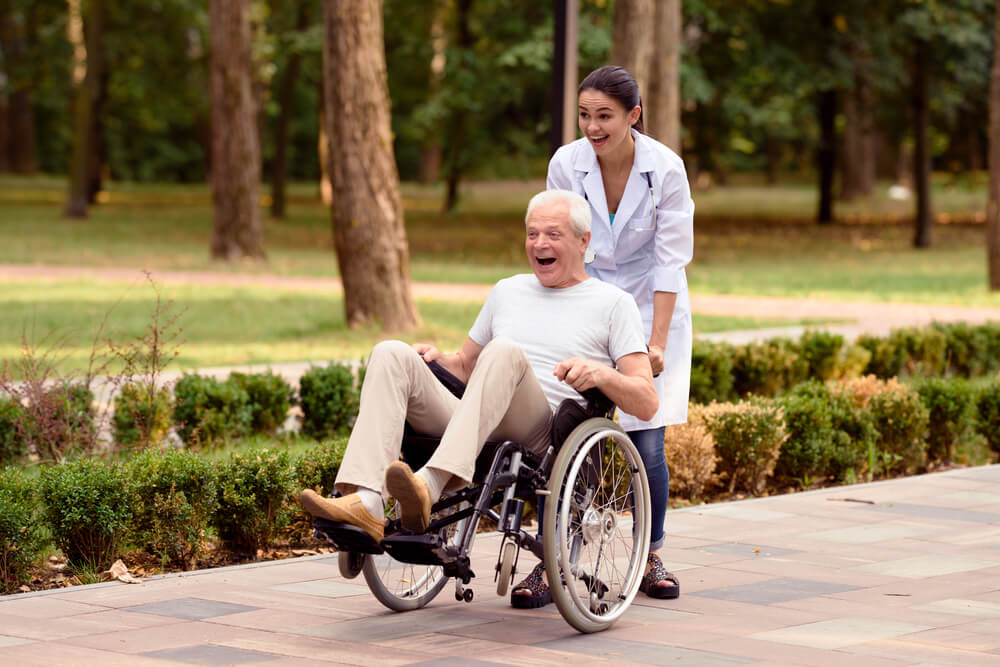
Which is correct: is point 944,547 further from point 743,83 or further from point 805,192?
point 805,192

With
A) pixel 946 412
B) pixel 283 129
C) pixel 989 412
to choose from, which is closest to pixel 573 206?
pixel 946 412

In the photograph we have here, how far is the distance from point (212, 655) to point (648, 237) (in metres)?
2.13

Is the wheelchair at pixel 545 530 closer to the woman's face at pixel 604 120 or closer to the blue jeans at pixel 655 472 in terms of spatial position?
the blue jeans at pixel 655 472

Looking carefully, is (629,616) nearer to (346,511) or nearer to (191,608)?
(346,511)

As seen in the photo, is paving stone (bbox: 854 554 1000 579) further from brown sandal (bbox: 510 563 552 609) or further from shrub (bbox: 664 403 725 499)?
shrub (bbox: 664 403 725 499)

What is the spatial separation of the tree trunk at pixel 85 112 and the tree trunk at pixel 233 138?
37.8ft

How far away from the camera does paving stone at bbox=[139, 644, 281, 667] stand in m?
4.62

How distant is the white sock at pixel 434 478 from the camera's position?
15.8ft

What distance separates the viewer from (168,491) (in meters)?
6.01

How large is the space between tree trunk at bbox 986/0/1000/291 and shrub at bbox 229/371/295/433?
12348 mm

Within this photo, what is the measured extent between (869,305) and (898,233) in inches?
678

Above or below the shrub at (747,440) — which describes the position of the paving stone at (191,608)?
below

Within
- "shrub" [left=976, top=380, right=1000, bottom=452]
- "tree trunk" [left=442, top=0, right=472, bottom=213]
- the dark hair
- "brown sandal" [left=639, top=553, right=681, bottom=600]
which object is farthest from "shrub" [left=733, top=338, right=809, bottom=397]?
"tree trunk" [left=442, top=0, right=472, bottom=213]

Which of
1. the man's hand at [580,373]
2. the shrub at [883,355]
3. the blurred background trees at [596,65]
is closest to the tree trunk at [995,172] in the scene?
the blurred background trees at [596,65]
